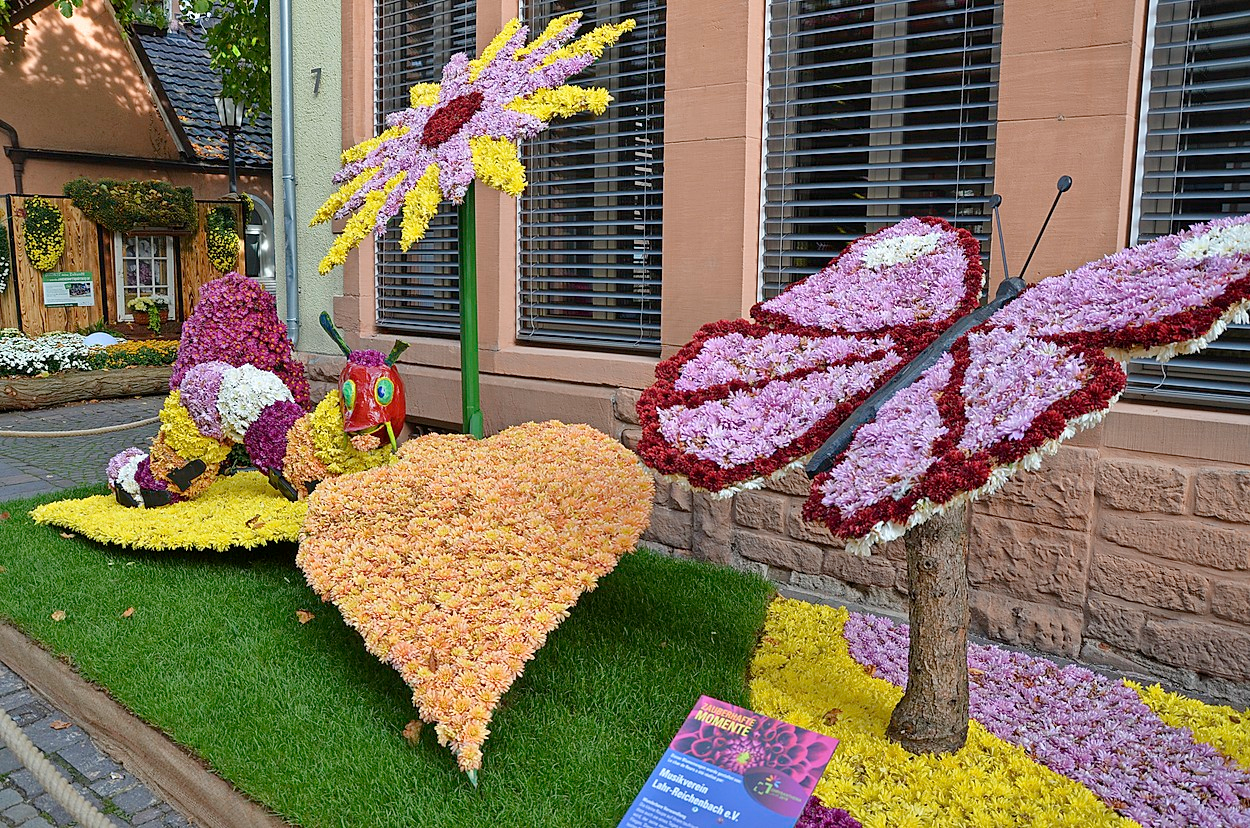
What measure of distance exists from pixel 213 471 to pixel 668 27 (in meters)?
3.78

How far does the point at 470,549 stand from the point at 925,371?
1964 millimetres

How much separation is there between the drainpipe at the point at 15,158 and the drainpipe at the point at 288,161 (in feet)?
27.6

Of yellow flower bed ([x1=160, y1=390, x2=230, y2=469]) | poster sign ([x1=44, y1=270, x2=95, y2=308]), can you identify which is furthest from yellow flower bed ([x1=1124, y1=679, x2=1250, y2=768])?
poster sign ([x1=44, y1=270, x2=95, y2=308])

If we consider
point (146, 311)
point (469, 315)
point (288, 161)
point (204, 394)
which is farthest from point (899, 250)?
point (146, 311)

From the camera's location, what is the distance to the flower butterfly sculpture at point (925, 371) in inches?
91.1

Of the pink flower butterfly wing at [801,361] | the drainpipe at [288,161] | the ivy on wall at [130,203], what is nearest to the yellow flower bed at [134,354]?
the ivy on wall at [130,203]

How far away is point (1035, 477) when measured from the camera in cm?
428

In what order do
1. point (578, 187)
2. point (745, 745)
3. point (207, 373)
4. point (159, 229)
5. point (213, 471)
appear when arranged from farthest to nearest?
point (159, 229) → point (578, 187) → point (213, 471) → point (207, 373) → point (745, 745)

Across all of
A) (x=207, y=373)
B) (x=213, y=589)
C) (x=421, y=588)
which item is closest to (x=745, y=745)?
(x=421, y=588)

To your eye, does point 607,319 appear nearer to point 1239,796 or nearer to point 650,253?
point 650,253

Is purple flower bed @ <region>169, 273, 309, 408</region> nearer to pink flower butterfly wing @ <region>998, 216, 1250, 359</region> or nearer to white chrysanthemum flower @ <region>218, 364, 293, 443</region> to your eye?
white chrysanthemum flower @ <region>218, 364, 293, 443</region>

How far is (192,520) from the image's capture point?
18.3 feet

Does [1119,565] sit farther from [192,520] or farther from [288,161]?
[288,161]

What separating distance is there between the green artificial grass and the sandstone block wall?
3.71 feet
